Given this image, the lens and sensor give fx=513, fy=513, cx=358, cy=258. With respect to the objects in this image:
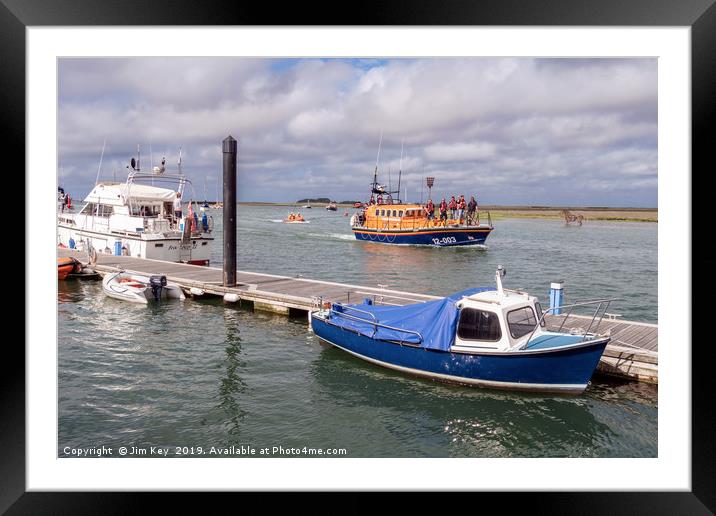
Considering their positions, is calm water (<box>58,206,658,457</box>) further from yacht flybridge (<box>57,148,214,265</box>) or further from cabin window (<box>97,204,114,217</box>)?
cabin window (<box>97,204,114,217</box>)

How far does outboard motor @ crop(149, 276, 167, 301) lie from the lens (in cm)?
1730

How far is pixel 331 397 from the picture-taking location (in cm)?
991

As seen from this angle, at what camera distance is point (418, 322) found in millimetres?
10531

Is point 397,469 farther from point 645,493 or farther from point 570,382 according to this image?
point 570,382

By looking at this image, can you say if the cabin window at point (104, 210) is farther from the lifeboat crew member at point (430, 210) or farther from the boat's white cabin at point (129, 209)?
the lifeboat crew member at point (430, 210)

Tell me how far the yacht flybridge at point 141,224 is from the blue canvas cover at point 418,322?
15.2 metres

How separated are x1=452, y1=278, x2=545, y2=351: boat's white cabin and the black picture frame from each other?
3.87 meters

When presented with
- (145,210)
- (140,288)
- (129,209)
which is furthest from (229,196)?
(145,210)

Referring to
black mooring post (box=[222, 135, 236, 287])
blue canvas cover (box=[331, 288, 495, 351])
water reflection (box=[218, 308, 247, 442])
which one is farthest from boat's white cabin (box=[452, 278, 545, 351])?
black mooring post (box=[222, 135, 236, 287])

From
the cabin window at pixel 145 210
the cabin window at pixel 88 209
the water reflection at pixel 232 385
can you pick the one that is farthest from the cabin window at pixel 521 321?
the cabin window at pixel 88 209

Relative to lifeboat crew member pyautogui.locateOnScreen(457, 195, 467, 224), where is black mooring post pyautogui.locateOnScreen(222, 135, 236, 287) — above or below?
below
